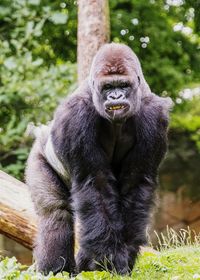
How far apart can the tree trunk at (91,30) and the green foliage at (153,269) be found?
273 cm

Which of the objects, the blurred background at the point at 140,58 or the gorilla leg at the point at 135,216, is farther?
the blurred background at the point at 140,58

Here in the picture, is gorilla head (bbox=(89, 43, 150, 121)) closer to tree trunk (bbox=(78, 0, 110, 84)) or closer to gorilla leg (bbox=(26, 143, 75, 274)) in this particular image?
gorilla leg (bbox=(26, 143, 75, 274))

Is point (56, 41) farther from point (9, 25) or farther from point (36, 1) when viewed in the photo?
point (36, 1)

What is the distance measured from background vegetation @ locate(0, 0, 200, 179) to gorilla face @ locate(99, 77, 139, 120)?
3622 millimetres

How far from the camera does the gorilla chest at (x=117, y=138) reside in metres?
5.03

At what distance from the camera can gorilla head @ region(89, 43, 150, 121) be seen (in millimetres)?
4707

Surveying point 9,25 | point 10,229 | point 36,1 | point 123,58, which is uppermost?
point 123,58

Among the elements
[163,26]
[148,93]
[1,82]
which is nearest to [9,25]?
[1,82]

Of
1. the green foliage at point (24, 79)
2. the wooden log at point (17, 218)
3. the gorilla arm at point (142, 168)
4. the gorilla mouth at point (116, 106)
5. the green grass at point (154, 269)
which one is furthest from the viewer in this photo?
the green foliage at point (24, 79)

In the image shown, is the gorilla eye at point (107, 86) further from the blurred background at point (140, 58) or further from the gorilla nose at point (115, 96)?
the blurred background at point (140, 58)

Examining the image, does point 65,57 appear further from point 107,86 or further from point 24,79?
point 107,86

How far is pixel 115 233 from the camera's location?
4.92 meters

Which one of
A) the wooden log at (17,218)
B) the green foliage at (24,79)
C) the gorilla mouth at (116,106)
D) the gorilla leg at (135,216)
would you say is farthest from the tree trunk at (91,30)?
the gorilla mouth at (116,106)

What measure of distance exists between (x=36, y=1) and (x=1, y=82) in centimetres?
131
